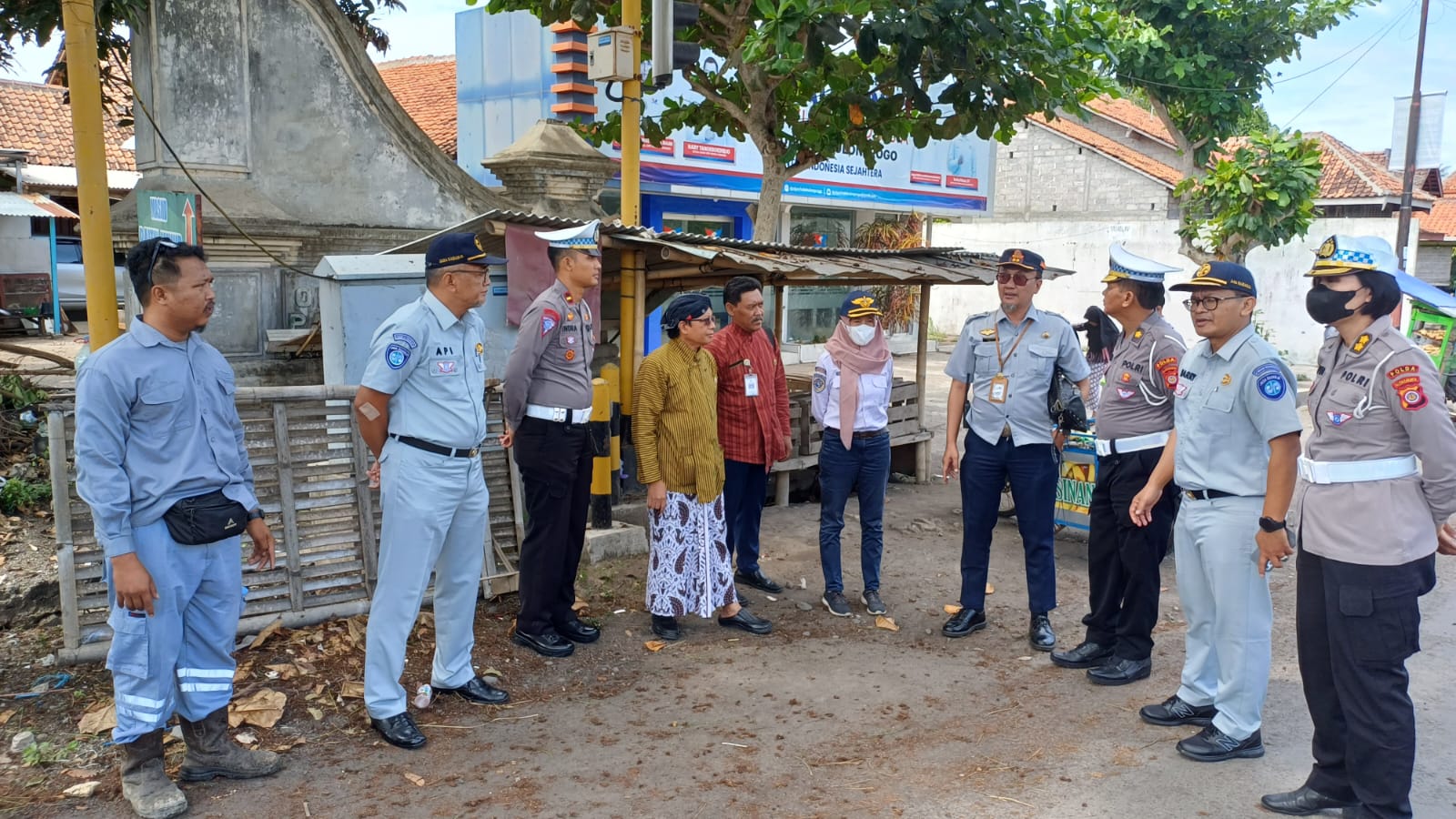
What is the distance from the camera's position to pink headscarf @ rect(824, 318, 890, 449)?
5.69 metres

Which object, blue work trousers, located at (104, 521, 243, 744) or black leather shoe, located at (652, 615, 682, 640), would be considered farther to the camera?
black leather shoe, located at (652, 615, 682, 640)

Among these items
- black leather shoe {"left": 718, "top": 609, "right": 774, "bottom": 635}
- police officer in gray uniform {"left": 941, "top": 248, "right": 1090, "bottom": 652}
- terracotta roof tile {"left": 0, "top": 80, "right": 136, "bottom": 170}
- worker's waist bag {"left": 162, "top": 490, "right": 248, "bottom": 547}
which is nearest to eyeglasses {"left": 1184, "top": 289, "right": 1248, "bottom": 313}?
police officer in gray uniform {"left": 941, "top": 248, "right": 1090, "bottom": 652}

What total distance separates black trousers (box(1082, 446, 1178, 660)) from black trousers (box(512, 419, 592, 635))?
247cm

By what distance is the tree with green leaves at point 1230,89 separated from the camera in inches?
670

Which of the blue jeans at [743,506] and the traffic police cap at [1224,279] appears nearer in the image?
the traffic police cap at [1224,279]

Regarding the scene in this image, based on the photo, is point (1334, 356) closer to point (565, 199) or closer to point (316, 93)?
point (565, 199)

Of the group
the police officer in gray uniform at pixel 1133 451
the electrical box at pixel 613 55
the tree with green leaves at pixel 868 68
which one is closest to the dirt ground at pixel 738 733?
the police officer in gray uniform at pixel 1133 451

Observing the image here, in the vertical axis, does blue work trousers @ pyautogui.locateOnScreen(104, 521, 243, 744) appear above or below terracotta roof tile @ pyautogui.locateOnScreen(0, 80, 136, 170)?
A: below

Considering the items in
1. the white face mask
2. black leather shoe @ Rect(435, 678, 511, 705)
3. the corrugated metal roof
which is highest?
the corrugated metal roof

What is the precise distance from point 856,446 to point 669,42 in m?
3.42

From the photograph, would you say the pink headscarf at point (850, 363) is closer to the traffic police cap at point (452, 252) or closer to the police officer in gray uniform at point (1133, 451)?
the police officer in gray uniform at point (1133, 451)

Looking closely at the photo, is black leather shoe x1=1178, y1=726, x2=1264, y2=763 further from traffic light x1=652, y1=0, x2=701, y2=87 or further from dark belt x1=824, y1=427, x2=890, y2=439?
traffic light x1=652, y1=0, x2=701, y2=87

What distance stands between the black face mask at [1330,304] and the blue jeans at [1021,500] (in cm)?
189

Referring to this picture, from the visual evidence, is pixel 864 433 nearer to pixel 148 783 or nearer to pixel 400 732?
pixel 400 732
